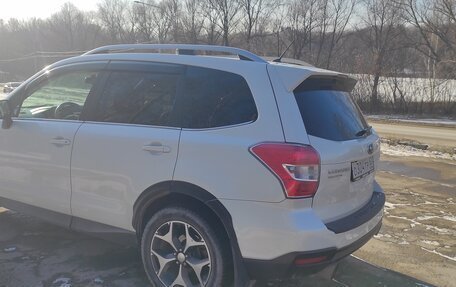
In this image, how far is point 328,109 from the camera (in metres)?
3.16

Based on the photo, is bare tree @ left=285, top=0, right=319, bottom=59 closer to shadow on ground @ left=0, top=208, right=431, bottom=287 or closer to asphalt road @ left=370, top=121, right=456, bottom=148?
asphalt road @ left=370, top=121, right=456, bottom=148

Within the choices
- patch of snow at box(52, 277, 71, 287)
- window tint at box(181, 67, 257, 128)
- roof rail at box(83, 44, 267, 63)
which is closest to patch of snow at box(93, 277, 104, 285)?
patch of snow at box(52, 277, 71, 287)

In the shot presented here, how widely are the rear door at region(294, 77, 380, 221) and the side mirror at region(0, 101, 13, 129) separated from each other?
2.72 metres

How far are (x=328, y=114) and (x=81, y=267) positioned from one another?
2.41 metres

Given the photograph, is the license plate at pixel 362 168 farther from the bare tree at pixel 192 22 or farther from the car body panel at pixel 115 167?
the bare tree at pixel 192 22

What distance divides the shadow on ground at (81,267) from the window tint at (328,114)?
107cm

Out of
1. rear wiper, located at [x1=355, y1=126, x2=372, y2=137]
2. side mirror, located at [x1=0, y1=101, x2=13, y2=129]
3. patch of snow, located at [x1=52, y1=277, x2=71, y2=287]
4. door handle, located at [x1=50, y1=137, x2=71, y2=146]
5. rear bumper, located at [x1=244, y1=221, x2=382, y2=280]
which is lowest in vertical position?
patch of snow, located at [x1=52, y1=277, x2=71, y2=287]

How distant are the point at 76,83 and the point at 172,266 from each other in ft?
5.93

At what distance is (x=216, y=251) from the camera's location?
2959 mm

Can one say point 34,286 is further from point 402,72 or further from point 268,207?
point 402,72

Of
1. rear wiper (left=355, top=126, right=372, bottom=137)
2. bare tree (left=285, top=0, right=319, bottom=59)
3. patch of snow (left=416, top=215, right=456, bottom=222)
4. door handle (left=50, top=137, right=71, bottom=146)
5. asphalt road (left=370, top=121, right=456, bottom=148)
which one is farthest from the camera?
bare tree (left=285, top=0, right=319, bottom=59)

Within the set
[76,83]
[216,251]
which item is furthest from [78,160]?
[216,251]

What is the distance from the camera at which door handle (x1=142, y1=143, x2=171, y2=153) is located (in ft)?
10.1

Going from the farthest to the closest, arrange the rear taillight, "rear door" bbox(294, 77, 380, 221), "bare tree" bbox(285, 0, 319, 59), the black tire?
"bare tree" bbox(285, 0, 319, 59) < the black tire < "rear door" bbox(294, 77, 380, 221) < the rear taillight
